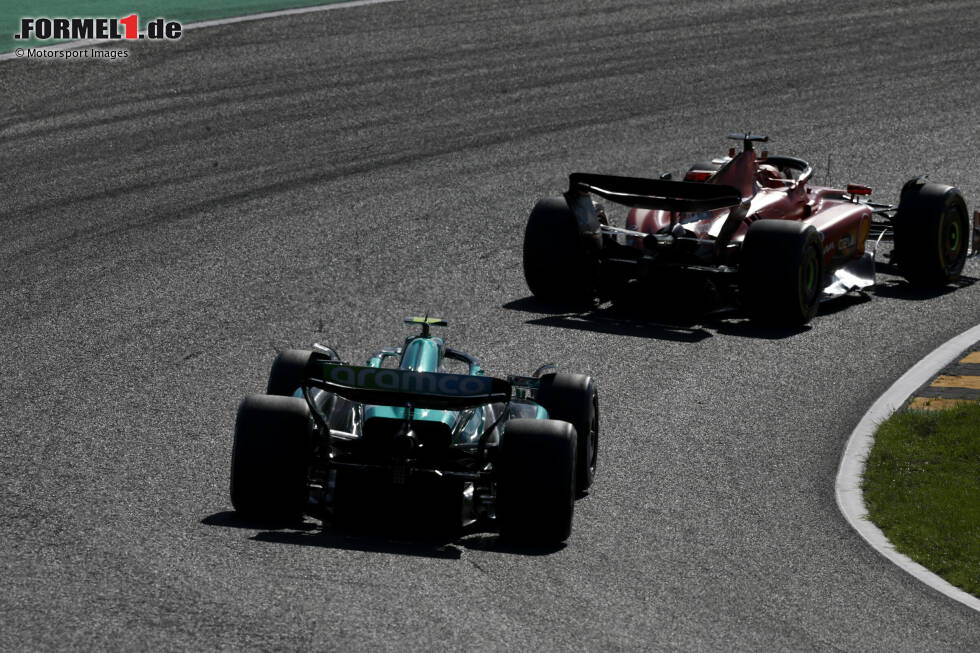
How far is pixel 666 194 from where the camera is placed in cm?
1554

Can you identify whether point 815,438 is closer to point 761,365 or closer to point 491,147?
point 761,365

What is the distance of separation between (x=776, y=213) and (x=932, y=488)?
5899mm

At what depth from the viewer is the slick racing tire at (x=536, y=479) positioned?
9375mm

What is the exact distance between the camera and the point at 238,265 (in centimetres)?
1742

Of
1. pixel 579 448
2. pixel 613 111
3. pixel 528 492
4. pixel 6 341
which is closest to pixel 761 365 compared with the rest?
pixel 579 448

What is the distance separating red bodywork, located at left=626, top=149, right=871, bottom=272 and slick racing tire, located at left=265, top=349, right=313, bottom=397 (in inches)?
232

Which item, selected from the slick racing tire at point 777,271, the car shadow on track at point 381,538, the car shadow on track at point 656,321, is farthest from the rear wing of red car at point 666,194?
the car shadow on track at point 381,538

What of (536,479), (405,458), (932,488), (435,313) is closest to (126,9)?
(435,313)

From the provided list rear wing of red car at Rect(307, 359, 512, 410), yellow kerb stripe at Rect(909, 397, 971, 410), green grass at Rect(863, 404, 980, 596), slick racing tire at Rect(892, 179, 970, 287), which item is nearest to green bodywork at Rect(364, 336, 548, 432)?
rear wing of red car at Rect(307, 359, 512, 410)

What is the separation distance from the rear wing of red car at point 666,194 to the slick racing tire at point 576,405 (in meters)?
5.03

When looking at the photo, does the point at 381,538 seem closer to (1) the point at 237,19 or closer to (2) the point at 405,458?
(2) the point at 405,458

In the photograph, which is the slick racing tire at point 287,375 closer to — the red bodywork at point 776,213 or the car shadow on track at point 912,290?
the red bodywork at point 776,213

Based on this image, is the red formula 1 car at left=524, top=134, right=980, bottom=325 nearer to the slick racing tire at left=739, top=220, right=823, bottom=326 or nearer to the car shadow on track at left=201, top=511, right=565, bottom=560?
the slick racing tire at left=739, top=220, right=823, bottom=326

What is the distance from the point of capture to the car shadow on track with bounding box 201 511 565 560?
9.27 meters
